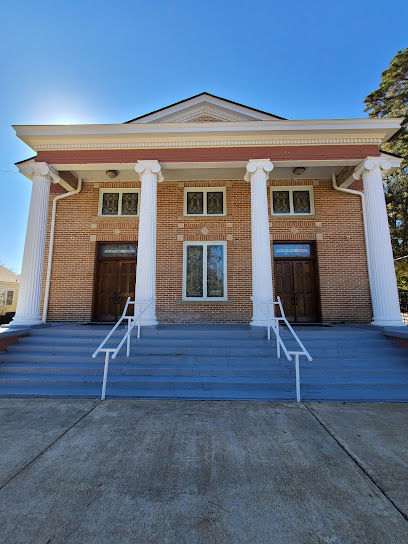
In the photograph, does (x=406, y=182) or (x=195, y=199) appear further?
(x=406, y=182)

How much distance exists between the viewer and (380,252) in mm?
6512

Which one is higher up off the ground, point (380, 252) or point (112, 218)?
point (112, 218)

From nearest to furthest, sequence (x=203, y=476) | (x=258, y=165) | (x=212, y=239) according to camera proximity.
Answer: (x=203, y=476) < (x=258, y=165) < (x=212, y=239)

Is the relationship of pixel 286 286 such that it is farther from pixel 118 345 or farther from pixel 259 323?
pixel 118 345

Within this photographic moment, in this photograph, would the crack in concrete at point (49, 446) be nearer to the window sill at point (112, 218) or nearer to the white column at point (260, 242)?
the white column at point (260, 242)

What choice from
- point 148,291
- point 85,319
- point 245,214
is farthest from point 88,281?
point 245,214

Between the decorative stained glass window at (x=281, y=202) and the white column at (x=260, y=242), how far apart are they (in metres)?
2.29

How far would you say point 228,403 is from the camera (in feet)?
12.7

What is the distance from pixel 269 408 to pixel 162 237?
6.51m

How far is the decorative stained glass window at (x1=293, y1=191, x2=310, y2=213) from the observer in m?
9.09

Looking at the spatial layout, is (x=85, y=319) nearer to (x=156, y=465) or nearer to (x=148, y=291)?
(x=148, y=291)

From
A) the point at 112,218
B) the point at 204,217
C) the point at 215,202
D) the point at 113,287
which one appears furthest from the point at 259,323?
the point at 112,218

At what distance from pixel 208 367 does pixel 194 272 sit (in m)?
4.48

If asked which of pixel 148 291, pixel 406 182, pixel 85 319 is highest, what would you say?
pixel 406 182
